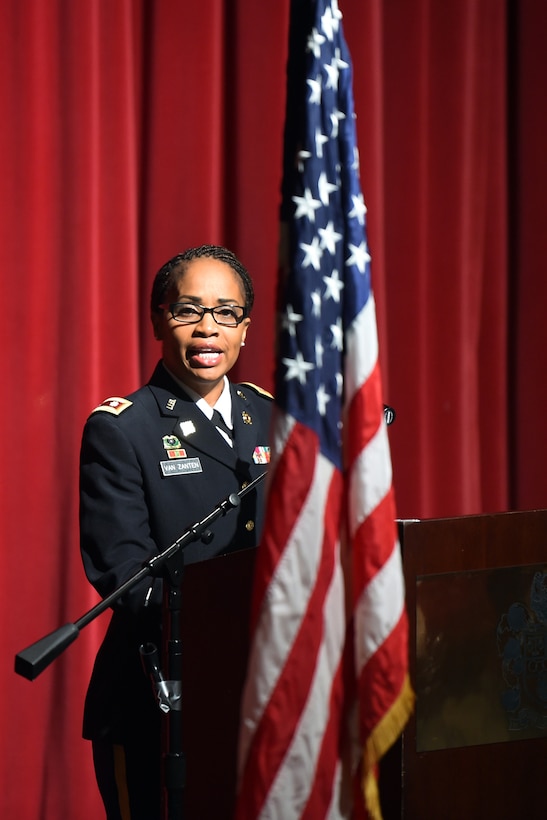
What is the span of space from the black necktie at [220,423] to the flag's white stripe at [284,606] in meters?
0.46

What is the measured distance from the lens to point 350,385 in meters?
1.54

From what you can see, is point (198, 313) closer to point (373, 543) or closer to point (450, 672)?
point (373, 543)

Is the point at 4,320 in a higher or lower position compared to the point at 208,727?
higher

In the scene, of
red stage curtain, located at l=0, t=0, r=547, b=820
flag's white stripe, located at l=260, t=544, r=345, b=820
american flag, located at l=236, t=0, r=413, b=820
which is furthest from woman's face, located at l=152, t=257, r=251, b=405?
red stage curtain, located at l=0, t=0, r=547, b=820

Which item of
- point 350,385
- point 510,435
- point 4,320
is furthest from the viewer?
point 510,435

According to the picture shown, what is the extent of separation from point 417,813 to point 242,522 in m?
0.60

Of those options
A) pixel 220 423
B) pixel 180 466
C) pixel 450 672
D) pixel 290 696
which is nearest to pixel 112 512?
pixel 180 466

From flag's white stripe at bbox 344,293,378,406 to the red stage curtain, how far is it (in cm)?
119

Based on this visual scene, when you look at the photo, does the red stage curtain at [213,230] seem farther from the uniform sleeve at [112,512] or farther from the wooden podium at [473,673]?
the wooden podium at [473,673]

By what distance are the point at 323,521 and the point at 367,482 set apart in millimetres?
87

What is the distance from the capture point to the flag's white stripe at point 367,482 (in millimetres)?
1504

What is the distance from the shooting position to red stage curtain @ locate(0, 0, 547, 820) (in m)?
2.56

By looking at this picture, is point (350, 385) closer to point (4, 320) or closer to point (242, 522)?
point (242, 522)

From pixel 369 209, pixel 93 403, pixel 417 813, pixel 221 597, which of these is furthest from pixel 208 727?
pixel 369 209
